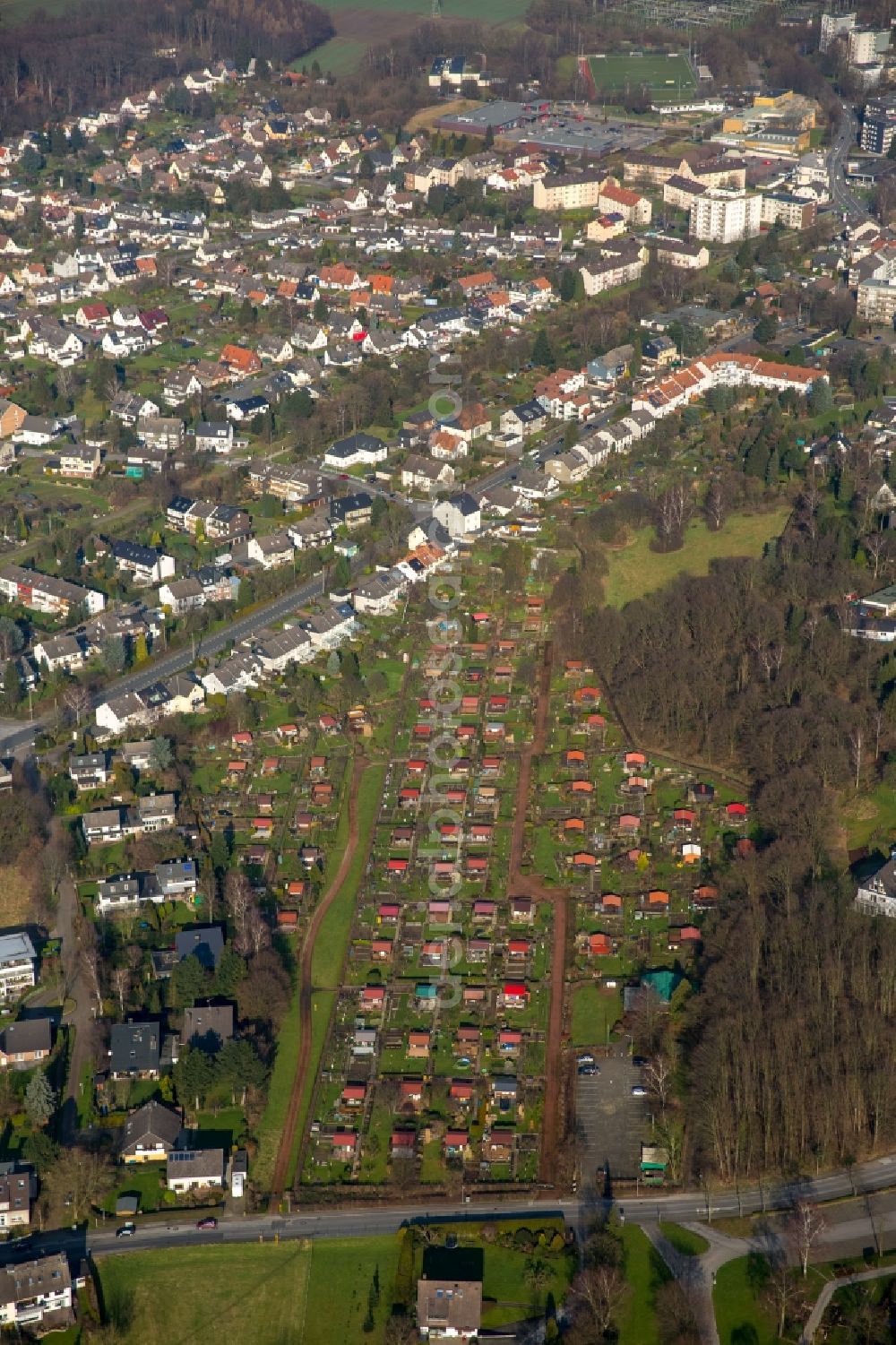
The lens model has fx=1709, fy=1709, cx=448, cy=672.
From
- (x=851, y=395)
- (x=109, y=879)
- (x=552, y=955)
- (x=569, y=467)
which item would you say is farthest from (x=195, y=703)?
(x=851, y=395)

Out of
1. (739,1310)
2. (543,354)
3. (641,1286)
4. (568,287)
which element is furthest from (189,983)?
(568,287)

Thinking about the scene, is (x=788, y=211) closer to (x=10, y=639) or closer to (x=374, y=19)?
(x=374, y=19)

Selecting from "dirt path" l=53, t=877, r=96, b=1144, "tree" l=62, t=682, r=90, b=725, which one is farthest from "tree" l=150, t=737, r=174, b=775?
"dirt path" l=53, t=877, r=96, b=1144

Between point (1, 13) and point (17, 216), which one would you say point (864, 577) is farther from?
point (1, 13)

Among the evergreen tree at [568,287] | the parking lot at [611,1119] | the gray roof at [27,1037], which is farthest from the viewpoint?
the evergreen tree at [568,287]

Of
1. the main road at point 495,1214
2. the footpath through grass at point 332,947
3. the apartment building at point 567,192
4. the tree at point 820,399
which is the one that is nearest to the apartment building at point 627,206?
the apartment building at point 567,192

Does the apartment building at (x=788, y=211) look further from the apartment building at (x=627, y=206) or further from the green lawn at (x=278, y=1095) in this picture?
A: the green lawn at (x=278, y=1095)
